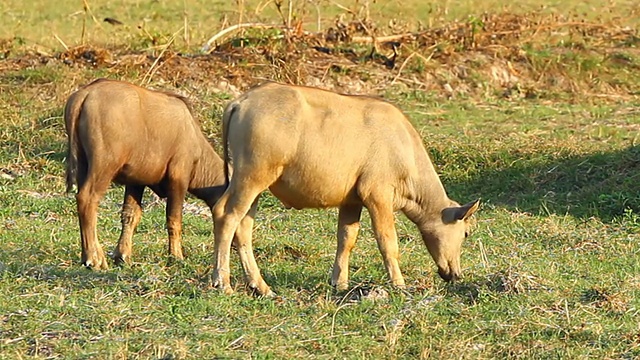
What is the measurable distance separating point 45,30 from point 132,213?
12.6 meters

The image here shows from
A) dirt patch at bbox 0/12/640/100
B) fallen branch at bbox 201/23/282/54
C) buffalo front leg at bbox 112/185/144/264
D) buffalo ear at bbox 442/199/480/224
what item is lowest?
dirt patch at bbox 0/12/640/100

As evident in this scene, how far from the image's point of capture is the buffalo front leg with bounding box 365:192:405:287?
7102 mm

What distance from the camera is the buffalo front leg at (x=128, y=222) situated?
796cm

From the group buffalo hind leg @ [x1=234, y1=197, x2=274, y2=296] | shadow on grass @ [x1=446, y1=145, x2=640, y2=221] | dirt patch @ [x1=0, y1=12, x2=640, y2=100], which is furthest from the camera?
dirt patch @ [x1=0, y1=12, x2=640, y2=100]

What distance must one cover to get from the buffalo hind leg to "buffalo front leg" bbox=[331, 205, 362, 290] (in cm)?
51

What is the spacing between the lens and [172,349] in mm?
5469

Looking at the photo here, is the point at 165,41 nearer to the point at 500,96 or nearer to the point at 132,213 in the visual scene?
the point at 500,96

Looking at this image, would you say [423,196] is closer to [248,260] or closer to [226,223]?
[248,260]

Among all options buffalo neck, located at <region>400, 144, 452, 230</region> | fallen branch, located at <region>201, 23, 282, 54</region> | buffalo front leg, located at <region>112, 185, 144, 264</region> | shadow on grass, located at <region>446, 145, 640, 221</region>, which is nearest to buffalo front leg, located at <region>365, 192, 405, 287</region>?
buffalo neck, located at <region>400, 144, 452, 230</region>

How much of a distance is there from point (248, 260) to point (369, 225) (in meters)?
3.09

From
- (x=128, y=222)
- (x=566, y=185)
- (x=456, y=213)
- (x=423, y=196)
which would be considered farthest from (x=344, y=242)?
(x=566, y=185)

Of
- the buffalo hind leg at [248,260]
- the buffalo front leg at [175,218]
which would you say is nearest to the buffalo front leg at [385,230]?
the buffalo hind leg at [248,260]

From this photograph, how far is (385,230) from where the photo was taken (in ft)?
23.4

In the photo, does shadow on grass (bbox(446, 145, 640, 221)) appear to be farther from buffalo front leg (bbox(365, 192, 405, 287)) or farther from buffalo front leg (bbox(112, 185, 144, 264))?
buffalo front leg (bbox(112, 185, 144, 264))
